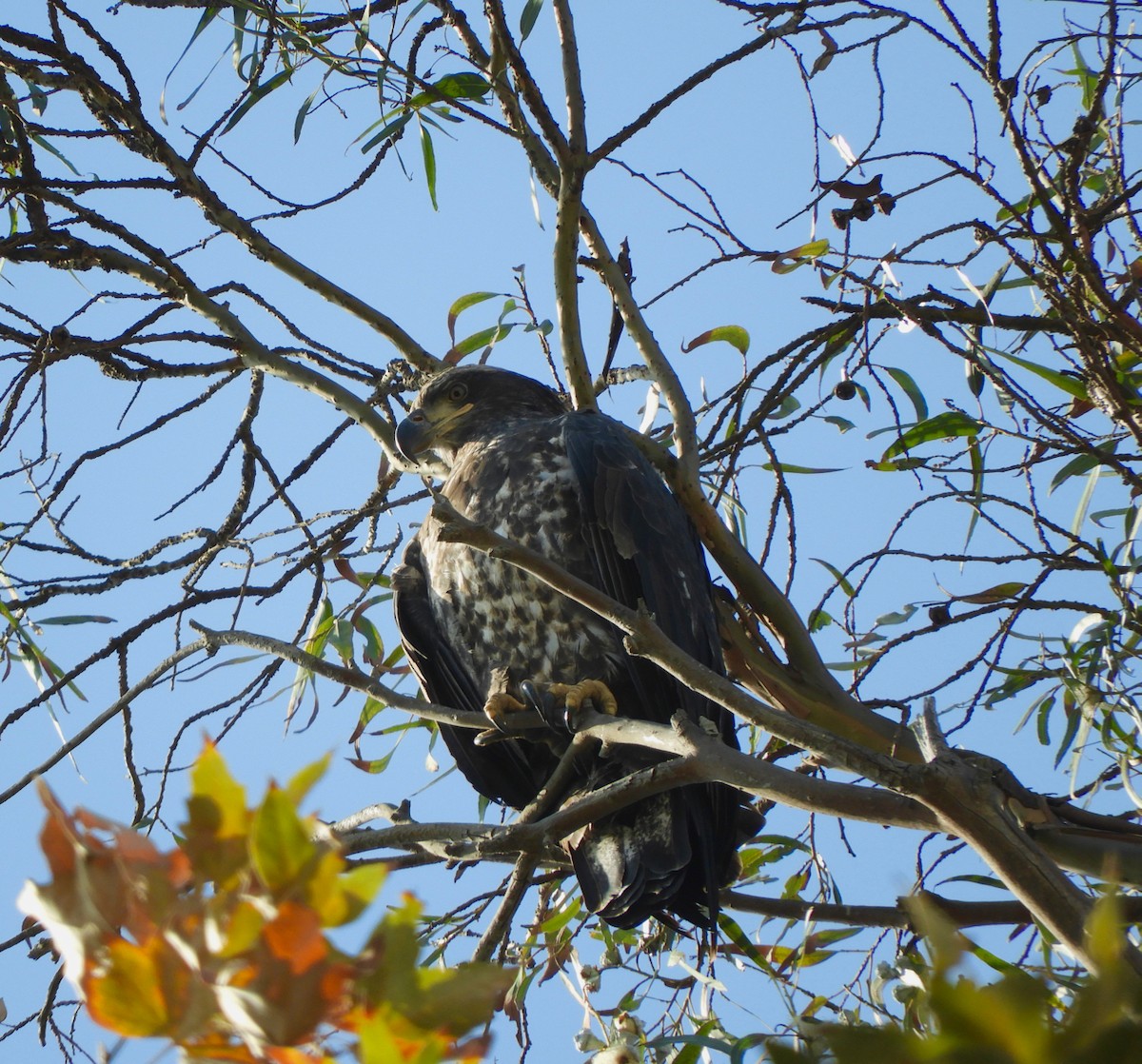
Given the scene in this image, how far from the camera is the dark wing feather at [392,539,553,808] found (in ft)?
11.2

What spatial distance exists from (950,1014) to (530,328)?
133 inches

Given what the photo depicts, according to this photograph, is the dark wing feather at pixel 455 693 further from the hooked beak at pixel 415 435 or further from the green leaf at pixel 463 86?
the green leaf at pixel 463 86

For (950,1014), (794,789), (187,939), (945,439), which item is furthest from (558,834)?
(945,439)

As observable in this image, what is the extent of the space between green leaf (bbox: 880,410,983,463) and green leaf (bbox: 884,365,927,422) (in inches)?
2.8

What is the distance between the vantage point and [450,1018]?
0.70m

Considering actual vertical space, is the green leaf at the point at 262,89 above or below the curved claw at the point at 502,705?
above

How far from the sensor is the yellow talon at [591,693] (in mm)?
3150

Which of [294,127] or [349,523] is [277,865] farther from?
[294,127]

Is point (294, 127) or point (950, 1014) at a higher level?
point (294, 127)

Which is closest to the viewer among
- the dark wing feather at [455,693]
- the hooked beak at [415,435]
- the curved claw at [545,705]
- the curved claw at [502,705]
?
the curved claw at [545,705]

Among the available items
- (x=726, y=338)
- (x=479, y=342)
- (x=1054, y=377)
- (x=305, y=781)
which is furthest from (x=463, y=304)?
(x=305, y=781)

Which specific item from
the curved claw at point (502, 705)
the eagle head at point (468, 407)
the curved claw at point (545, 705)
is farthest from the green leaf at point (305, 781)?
the eagle head at point (468, 407)

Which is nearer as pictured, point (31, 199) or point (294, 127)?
point (31, 199)

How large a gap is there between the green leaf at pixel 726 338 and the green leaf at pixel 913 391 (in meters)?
0.50
